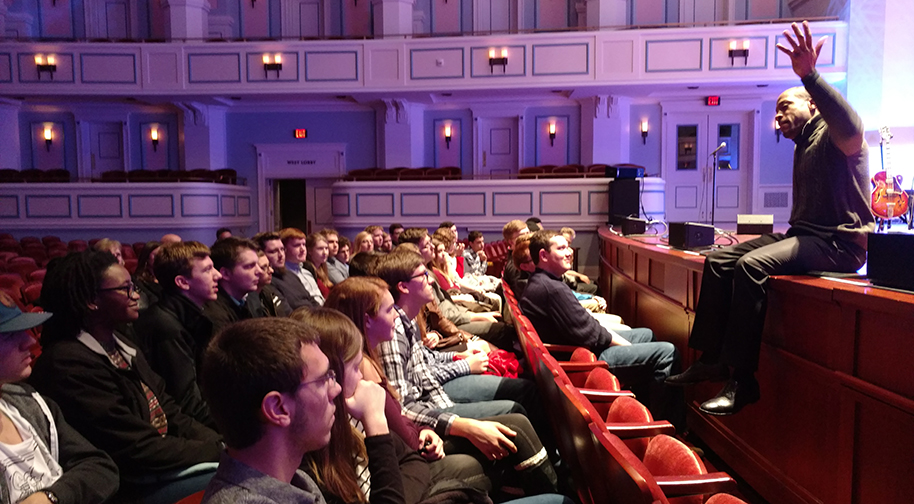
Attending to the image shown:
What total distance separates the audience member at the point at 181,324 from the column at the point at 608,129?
9020 millimetres

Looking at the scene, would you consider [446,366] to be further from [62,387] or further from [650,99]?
[650,99]

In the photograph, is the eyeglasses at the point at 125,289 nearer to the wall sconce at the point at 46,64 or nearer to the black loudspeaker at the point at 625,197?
the black loudspeaker at the point at 625,197

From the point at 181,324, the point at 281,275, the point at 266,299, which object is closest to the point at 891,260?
the point at 181,324

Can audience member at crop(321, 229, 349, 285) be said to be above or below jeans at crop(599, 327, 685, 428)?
above

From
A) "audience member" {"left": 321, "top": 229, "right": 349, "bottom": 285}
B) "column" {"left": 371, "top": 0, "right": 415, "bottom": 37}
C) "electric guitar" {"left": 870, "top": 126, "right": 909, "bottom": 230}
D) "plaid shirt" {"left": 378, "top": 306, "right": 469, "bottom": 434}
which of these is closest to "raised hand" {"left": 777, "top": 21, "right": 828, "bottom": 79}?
"plaid shirt" {"left": 378, "top": 306, "right": 469, "bottom": 434}

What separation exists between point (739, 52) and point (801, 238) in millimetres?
8310

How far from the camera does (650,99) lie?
35.4ft

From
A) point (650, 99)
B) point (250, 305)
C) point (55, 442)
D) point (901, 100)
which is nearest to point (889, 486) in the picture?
point (55, 442)

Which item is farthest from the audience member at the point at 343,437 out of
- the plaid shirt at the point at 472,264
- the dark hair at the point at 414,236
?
the plaid shirt at the point at 472,264

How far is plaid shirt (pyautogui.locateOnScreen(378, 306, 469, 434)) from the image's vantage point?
200 cm

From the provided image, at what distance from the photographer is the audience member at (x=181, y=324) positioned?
219 cm

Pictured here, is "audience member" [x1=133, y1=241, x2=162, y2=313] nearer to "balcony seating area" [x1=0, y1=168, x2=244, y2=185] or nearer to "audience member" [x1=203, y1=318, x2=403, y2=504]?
"audience member" [x1=203, y1=318, x2=403, y2=504]

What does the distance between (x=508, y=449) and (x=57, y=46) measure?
11.5 meters

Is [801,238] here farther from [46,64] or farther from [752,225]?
[46,64]
